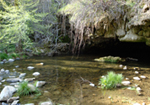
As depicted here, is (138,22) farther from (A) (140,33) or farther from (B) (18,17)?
(B) (18,17)

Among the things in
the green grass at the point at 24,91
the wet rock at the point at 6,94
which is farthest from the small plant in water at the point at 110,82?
the wet rock at the point at 6,94

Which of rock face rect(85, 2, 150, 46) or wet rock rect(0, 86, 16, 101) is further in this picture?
rock face rect(85, 2, 150, 46)

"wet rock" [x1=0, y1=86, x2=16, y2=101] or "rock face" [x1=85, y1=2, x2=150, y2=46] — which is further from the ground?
"rock face" [x1=85, y1=2, x2=150, y2=46]

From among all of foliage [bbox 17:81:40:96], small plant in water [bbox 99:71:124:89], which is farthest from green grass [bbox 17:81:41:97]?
small plant in water [bbox 99:71:124:89]

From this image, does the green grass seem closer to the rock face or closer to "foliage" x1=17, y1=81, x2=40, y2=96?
"foliage" x1=17, y1=81, x2=40, y2=96

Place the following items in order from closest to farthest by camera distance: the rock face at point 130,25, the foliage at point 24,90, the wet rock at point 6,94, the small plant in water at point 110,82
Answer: the wet rock at point 6,94 < the foliage at point 24,90 < the small plant in water at point 110,82 < the rock face at point 130,25

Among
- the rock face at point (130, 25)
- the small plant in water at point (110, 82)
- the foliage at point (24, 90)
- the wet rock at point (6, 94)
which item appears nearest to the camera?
the wet rock at point (6, 94)

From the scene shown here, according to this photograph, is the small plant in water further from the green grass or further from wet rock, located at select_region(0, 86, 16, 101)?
wet rock, located at select_region(0, 86, 16, 101)

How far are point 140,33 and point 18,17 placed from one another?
775 centimetres

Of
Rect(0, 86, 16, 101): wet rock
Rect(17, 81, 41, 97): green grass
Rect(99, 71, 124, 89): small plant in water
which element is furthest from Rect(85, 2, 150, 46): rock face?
Rect(0, 86, 16, 101): wet rock

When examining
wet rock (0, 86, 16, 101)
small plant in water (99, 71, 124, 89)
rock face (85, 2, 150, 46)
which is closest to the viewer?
wet rock (0, 86, 16, 101)

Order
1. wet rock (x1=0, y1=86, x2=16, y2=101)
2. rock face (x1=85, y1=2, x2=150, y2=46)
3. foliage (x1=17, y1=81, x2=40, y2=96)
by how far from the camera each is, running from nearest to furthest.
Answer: wet rock (x1=0, y1=86, x2=16, y2=101) < foliage (x1=17, y1=81, x2=40, y2=96) < rock face (x1=85, y1=2, x2=150, y2=46)

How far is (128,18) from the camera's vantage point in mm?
6266

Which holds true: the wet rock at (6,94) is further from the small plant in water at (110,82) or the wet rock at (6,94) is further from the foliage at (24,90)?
the small plant in water at (110,82)
